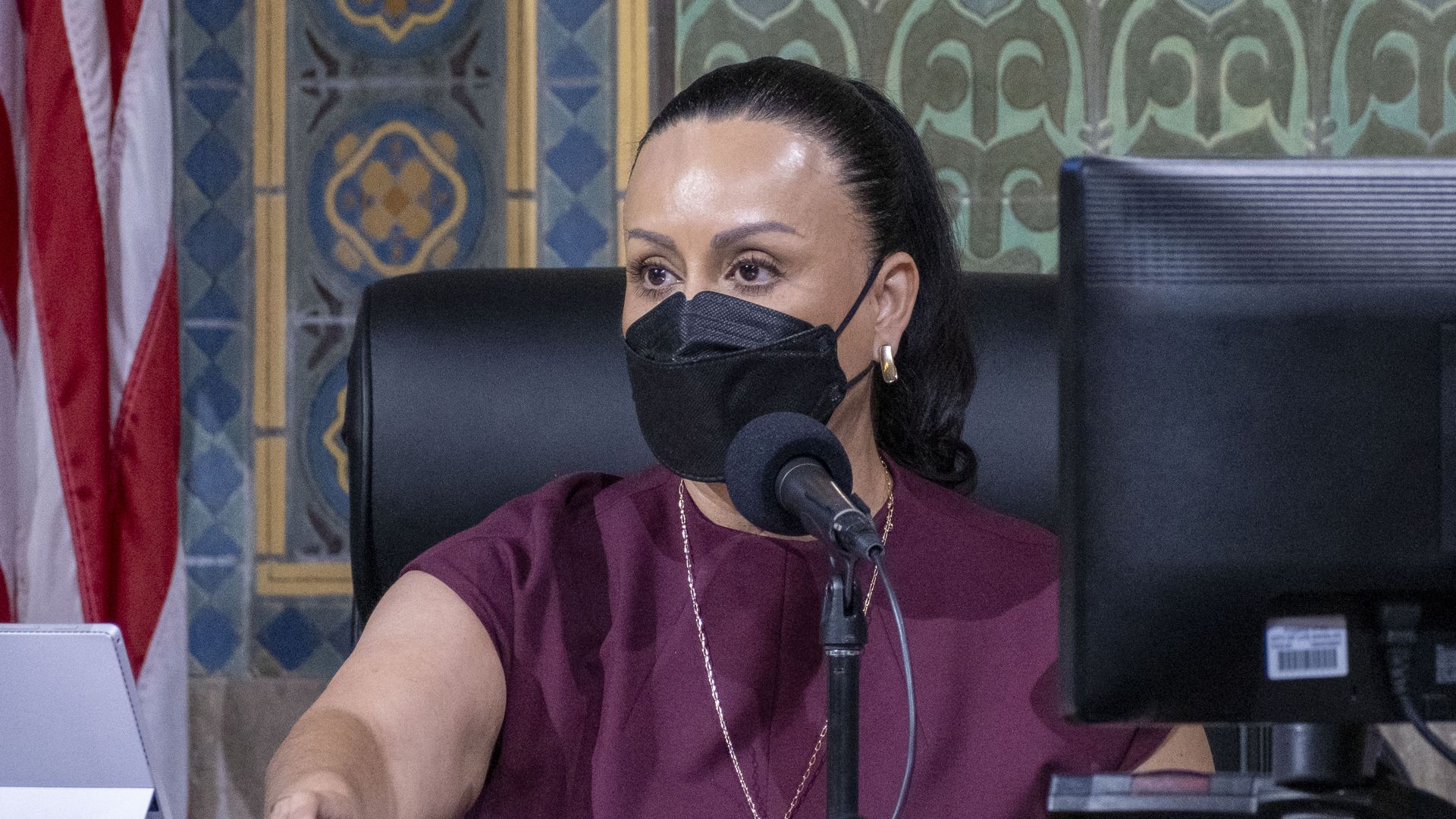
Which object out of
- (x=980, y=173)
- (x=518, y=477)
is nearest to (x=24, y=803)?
(x=518, y=477)

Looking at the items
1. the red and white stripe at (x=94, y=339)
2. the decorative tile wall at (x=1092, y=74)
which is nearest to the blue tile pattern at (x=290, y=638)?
the red and white stripe at (x=94, y=339)

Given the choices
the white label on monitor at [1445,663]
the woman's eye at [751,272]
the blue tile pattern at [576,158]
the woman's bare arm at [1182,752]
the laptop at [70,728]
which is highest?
the blue tile pattern at [576,158]

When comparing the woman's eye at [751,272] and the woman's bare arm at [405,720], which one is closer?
the woman's bare arm at [405,720]

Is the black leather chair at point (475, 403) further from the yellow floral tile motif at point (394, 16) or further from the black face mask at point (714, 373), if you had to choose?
the yellow floral tile motif at point (394, 16)

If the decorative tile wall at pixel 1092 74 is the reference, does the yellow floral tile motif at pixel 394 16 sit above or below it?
above

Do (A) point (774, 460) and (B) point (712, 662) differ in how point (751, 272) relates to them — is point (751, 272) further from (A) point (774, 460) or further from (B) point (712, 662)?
(A) point (774, 460)

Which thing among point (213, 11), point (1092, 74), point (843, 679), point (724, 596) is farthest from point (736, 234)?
point (213, 11)

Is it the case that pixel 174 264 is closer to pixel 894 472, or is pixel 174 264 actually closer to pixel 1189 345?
A: pixel 894 472

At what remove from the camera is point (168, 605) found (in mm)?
2205

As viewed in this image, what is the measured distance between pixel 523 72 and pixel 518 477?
1.04 m

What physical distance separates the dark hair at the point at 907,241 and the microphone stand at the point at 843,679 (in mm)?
663

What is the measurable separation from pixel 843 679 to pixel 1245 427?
254mm

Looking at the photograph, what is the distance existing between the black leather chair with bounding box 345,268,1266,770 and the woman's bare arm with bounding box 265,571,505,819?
8.0 inches

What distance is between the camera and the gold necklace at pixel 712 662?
1299 millimetres
